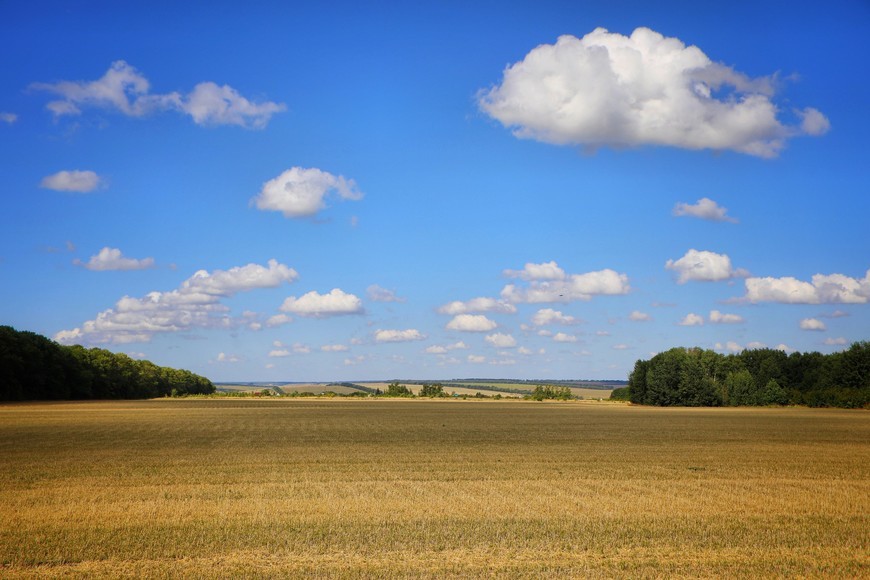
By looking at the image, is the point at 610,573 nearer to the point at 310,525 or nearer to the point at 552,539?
the point at 552,539

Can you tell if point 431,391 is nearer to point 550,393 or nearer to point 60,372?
point 550,393

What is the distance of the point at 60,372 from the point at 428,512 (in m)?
121

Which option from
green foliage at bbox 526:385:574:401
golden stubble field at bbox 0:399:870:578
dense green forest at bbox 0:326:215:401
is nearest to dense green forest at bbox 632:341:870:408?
green foliage at bbox 526:385:574:401

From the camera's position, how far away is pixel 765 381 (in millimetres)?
149625

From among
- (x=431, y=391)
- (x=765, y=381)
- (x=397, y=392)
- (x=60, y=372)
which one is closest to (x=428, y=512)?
(x=60, y=372)

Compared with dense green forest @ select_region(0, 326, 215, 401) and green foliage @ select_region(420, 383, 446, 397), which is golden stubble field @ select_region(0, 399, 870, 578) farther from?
green foliage @ select_region(420, 383, 446, 397)

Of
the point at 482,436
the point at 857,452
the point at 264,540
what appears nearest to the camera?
the point at 264,540

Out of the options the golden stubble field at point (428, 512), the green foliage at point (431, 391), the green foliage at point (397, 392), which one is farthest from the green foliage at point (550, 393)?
the golden stubble field at point (428, 512)

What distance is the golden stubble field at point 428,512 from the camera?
14.3m

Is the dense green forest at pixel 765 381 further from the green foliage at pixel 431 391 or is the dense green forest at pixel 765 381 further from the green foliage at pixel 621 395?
the green foliage at pixel 431 391

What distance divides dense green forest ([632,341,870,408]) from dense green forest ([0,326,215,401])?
336 feet

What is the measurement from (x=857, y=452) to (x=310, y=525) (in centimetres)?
3220

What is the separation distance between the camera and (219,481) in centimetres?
2423

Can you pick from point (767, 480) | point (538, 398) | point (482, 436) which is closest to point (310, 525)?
point (767, 480)
